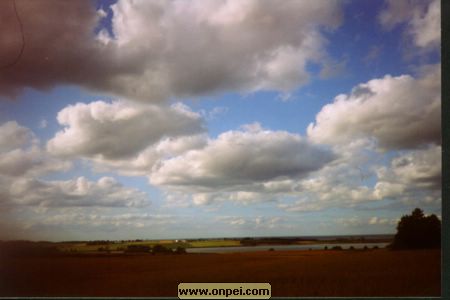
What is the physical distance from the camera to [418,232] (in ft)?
15.5

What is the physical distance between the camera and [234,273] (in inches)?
188

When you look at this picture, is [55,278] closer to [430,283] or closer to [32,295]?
[32,295]

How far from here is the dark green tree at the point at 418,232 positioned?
470 cm

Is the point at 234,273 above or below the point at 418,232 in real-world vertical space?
below

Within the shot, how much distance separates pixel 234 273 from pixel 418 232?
219 centimetres

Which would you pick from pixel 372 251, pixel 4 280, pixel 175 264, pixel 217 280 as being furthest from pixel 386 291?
pixel 4 280

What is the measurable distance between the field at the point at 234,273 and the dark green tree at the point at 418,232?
0.12m

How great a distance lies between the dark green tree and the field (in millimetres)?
122

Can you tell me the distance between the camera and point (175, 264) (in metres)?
5.07

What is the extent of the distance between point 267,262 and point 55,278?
2595mm

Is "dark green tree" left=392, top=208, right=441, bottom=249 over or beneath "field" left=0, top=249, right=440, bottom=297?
over

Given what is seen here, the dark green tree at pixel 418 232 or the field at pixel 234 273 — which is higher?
the dark green tree at pixel 418 232

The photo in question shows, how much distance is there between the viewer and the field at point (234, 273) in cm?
470

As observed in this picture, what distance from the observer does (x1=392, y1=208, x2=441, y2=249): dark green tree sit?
470cm
